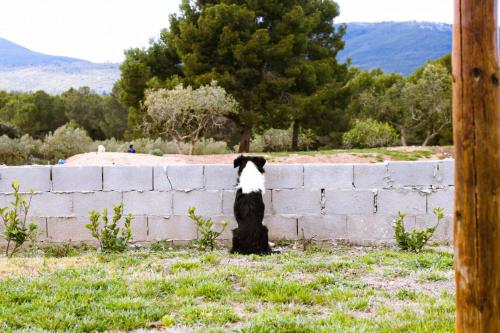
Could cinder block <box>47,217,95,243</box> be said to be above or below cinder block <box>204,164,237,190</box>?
below

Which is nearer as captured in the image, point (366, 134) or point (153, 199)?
point (153, 199)

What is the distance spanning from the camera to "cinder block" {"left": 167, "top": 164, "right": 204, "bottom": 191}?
725 centimetres

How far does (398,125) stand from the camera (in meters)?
31.6

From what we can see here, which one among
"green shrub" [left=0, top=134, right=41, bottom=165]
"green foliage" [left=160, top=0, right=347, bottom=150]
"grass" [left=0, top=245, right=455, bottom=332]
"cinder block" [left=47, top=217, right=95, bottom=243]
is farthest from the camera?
"green foliage" [left=160, top=0, right=347, bottom=150]

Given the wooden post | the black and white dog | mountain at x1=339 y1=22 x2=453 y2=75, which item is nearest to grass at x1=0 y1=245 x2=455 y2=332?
the black and white dog

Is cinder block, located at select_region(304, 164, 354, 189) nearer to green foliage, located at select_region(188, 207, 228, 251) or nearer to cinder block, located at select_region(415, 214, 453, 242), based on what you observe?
cinder block, located at select_region(415, 214, 453, 242)

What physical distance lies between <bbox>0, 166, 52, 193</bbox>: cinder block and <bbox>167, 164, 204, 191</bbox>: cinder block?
1.64 metres

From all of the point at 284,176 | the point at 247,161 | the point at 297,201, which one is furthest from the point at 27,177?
the point at 297,201

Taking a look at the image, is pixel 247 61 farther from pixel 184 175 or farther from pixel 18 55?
pixel 18 55

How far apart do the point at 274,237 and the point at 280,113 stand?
16.5 m

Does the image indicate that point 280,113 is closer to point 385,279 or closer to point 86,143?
point 86,143

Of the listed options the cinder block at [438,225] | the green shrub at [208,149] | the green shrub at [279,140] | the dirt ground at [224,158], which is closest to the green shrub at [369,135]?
the green shrub at [279,140]

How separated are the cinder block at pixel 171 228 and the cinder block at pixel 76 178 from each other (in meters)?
0.89

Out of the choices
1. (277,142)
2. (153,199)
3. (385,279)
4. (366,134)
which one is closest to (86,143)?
(277,142)
